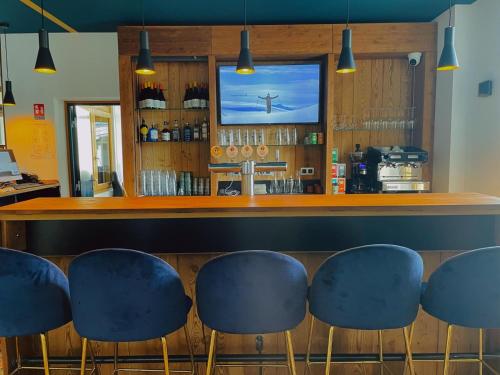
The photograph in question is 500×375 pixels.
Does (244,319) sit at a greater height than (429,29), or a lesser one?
lesser

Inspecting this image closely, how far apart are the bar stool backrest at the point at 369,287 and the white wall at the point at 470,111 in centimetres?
217

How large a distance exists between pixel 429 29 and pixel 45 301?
3.93 metres

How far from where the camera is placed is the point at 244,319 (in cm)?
134

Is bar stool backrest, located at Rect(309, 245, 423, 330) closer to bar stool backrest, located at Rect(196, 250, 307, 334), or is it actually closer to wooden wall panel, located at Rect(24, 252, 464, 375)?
bar stool backrest, located at Rect(196, 250, 307, 334)

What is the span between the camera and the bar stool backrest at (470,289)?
1.35 m

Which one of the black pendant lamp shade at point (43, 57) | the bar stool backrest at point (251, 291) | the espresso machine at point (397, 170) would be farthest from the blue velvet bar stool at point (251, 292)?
the espresso machine at point (397, 170)

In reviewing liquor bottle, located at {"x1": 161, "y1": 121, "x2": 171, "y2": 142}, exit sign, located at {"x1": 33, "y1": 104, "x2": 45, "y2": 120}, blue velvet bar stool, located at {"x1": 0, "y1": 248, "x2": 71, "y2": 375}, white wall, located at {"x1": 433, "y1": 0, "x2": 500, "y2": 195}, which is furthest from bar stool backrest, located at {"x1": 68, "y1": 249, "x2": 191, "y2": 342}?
exit sign, located at {"x1": 33, "y1": 104, "x2": 45, "y2": 120}

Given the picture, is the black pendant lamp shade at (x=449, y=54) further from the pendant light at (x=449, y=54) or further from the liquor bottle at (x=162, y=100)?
the liquor bottle at (x=162, y=100)

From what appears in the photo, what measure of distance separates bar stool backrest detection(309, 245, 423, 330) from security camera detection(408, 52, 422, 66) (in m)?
2.90

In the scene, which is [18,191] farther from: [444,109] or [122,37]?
[444,109]

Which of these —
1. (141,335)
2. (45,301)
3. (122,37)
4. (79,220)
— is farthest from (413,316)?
(122,37)

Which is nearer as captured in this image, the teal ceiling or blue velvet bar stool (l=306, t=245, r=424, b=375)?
blue velvet bar stool (l=306, t=245, r=424, b=375)

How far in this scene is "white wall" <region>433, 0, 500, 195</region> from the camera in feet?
9.81

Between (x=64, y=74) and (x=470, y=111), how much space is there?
17.2 ft
